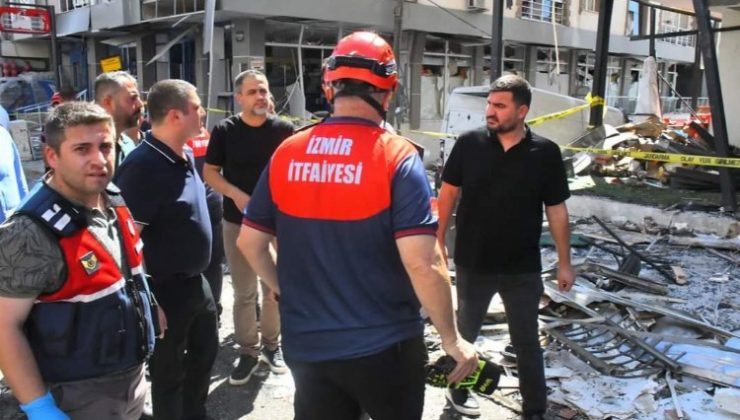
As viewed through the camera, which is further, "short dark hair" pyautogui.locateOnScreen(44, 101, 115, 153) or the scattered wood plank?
the scattered wood plank

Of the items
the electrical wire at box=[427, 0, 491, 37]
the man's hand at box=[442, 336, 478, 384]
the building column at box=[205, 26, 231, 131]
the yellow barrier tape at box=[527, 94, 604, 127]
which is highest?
the electrical wire at box=[427, 0, 491, 37]

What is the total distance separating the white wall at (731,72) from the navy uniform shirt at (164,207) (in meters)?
12.2

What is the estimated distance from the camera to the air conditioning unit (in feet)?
64.5

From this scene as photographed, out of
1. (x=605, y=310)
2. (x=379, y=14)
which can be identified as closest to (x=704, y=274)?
(x=605, y=310)

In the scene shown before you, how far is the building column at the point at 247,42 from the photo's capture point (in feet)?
51.4

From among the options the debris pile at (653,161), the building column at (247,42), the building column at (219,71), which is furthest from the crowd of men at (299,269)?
the building column at (219,71)

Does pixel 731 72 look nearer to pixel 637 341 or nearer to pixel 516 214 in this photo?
pixel 637 341

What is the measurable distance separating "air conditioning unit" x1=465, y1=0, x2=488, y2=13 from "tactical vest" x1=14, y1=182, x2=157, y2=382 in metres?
19.2

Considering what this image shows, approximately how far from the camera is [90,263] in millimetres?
2016

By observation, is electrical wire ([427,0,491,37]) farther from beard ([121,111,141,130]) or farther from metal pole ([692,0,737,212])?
beard ([121,111,141,130])

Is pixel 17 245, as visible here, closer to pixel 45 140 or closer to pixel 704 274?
pixel 45 140

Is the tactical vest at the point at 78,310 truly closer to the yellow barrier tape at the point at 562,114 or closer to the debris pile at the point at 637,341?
the debris pile at the point at 637,341

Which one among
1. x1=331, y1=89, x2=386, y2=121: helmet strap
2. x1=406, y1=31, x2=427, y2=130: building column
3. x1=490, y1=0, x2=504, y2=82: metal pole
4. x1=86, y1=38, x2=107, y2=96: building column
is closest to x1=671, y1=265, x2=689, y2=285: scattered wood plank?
x1=331, y1=89, x2=386, y2=121: helmet strap

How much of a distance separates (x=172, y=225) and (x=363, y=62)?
1485 mm
